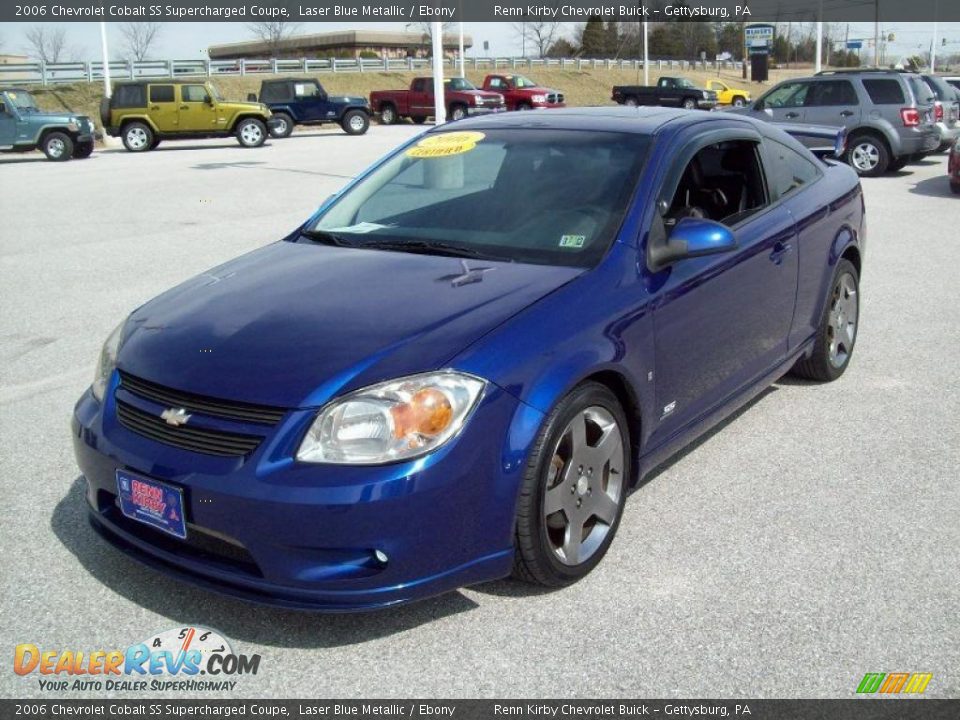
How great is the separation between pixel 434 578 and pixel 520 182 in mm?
1936

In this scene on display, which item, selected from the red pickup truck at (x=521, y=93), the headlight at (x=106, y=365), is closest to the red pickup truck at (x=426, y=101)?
the red pickup truck at (x=521, y=93)

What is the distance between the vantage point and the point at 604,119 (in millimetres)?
4707

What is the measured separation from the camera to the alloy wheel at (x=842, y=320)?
5.81 meters

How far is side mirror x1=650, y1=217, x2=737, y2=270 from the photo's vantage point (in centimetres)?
398

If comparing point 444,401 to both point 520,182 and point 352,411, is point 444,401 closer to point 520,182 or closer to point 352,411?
point 352,411

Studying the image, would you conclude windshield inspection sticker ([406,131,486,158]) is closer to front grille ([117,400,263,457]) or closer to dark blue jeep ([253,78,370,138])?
front grille ([117,400,263,457])

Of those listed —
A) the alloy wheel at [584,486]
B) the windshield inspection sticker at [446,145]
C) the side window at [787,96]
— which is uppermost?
the side window at [787,96]

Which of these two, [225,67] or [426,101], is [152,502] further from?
[225,67]

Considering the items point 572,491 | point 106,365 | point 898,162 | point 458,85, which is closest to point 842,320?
point 572,491

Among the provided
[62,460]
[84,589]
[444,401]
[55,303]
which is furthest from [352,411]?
[55,303]

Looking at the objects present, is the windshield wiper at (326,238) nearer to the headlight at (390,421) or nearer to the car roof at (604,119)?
the car roof at (604,119)

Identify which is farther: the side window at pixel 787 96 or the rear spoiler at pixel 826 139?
the side window at pixel 787 96

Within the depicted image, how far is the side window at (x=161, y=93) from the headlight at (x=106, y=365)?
25.5m

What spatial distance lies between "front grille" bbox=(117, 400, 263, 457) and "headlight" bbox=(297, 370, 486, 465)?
0.68 ft
